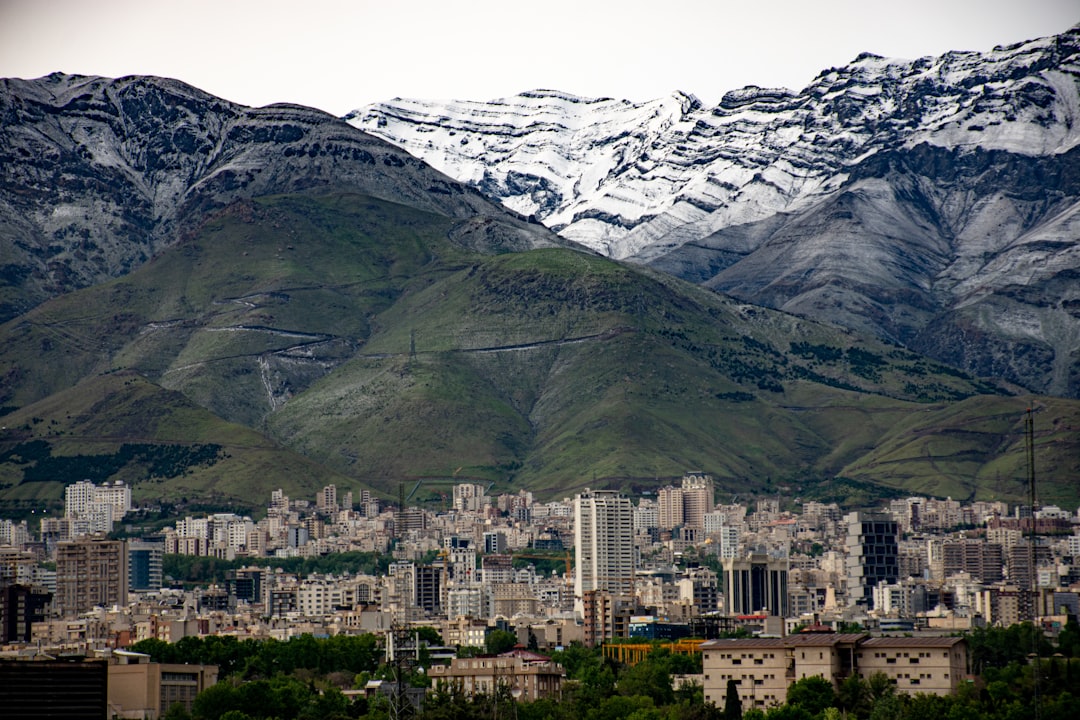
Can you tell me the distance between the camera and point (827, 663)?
12562 cm

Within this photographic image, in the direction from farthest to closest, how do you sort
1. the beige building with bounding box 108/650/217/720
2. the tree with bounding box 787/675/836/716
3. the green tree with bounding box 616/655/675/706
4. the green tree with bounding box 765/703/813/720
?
the green tree with bounding box 616/655/675/706 < the beige building with bounding box 108/650/217/720 < the tree with bounding box 787/675/836/716 < the green tree with bounding box 765/703/813/720

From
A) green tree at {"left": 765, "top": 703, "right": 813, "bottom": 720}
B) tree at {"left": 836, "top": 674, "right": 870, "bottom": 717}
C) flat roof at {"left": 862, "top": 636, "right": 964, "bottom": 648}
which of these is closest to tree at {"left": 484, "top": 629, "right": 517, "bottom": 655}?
flat roof at {"left": 862, "top": 636, "right": 964, "bottom": 648}

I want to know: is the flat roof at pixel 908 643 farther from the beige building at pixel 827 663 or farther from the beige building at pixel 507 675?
the beige building at pixel 507 675

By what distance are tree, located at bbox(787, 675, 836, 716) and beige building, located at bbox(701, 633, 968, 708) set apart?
3325 millimetres

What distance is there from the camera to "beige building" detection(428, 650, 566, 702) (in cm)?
14438

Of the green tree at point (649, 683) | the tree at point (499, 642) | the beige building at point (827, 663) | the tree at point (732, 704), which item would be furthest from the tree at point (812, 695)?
the tree at point (499, 642)

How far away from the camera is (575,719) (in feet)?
399

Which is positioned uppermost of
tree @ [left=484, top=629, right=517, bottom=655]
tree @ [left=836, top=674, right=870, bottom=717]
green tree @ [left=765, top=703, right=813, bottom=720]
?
tree @ [left=484, top=629, right=517, bottom=655]

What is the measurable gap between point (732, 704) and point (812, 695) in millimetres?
4649

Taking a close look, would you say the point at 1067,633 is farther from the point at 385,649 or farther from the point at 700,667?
the point at 385,649

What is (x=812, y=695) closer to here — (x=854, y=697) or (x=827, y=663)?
(x=854, y=697)

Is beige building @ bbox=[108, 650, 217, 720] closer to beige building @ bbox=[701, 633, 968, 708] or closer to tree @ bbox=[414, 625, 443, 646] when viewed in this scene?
beige building @ bbox=[701, 633, 968, 708]

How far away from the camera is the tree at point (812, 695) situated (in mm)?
118938

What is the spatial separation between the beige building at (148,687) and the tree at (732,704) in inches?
1289
